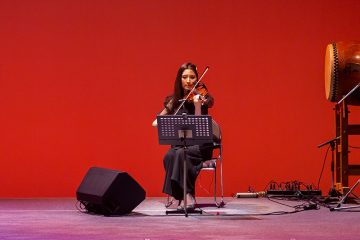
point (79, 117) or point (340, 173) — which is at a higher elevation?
point (79, 117)

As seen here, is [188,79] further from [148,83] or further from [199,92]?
[148,83]

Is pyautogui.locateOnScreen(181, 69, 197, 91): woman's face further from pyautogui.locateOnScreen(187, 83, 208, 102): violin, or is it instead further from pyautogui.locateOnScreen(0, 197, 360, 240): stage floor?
pyautogui.locateOnScreen(0, 197, 360, 240): stage floor

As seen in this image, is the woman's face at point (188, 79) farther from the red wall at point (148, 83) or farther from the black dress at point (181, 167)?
the red wall at point (148, 83)

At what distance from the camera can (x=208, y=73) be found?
646cm

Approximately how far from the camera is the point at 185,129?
15.0ft

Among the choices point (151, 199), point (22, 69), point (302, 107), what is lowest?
point (151, 199)

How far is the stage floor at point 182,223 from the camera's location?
3629 millimetres

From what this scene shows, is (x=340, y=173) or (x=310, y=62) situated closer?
(x=340, y=173)

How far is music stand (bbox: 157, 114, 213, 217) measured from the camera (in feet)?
14.9

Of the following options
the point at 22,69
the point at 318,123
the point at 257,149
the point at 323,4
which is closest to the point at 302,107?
the point at 318,123

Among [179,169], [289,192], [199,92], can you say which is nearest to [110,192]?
[179,169]

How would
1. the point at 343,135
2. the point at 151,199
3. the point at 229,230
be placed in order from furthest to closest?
the point at 151,199
the point at 343,135
the point at 229,230

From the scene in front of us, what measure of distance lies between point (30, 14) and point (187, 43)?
1.59 m

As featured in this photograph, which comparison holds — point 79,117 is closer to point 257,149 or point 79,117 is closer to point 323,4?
point 257,149
